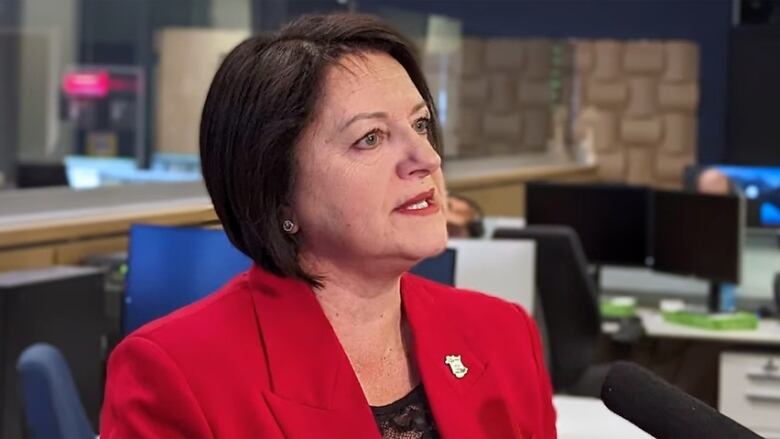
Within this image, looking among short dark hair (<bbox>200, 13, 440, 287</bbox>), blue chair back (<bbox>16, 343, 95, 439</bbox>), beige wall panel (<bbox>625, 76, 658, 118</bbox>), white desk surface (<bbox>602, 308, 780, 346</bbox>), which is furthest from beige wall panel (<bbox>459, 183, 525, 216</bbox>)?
short dark hair (<bbox>200, 13, 440, 287</bbox>)

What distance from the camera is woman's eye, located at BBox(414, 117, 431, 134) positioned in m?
1.48

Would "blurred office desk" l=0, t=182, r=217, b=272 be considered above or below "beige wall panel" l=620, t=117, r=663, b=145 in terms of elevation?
below

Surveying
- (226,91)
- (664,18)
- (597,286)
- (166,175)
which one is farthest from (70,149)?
(226,91)

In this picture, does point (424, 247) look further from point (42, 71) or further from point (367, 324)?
point (42, 71)

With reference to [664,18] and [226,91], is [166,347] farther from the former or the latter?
[664,18]

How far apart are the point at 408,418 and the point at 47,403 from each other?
958 millimetres

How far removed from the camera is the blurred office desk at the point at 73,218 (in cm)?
386

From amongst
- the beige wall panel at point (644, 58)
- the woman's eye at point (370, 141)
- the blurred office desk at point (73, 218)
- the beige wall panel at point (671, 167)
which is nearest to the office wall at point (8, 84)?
the blurred office desk at point (73, 218)

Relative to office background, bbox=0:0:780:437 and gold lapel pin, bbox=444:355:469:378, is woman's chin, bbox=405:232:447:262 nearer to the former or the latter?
gold lapel pin, bbox=444:355:469:378

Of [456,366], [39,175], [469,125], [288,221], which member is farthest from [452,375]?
[469,125]

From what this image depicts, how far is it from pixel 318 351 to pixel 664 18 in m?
7.42

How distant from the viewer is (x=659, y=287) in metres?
6.43

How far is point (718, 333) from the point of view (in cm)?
534

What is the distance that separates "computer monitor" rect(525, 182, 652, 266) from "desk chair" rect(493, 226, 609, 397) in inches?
38.3
